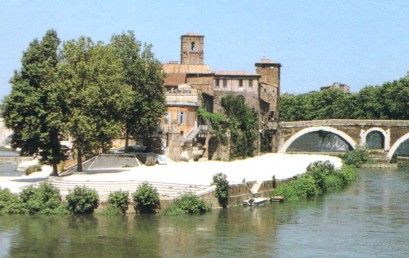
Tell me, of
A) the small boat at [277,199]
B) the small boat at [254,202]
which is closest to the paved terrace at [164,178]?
the small boat at [254,202]

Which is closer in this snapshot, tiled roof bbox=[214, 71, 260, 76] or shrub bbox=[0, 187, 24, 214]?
shrub bbox=[0, 187, 24, 214]

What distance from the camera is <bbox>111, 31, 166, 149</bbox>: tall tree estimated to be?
170ft

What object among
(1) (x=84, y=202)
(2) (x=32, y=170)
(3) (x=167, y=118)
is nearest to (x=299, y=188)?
(1) (x=84, y=202)

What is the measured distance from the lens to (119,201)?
110ft

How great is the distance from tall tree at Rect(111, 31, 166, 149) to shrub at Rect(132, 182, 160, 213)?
17.9m

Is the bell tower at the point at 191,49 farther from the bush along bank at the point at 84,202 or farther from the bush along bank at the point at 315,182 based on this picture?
the bush along bank at the point at 84,202

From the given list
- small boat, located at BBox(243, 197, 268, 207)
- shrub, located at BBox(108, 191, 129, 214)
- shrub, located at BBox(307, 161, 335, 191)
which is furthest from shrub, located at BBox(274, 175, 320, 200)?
shrub, located at BBox(108, 191, 129, 214)

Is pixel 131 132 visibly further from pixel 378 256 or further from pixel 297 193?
pixel 378 256

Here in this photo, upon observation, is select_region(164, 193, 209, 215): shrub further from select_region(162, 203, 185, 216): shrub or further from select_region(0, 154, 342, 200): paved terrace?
select_region(0, 154, 342, 200): paved terrace

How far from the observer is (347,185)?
52.2 meters

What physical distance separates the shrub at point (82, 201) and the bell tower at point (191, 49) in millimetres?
44190

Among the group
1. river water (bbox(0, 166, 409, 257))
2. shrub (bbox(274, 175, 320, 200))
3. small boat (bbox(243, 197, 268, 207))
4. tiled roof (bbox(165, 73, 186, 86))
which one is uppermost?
tiled roof (bbox(165, 73, 186, 86))

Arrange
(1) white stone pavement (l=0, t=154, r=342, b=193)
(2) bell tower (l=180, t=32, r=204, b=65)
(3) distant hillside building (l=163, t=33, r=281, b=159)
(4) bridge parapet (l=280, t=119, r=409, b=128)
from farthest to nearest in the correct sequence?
1. (4) bridge parapet (l=280, t=119, r=409, b=128)
2. (2) bell tower (l=180, t=32, r=204, b=65)
3. (3) distant hillside building (l=163, t=33, r=281, b=159)
4. (1) white stone pavement (l=0, t=154, r=342, b=193)

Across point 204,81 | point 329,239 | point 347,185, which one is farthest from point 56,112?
point 204,81
